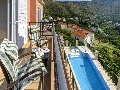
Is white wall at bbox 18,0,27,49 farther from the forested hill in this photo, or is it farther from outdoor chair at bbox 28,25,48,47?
the forested hill

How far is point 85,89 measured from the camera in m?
11.8

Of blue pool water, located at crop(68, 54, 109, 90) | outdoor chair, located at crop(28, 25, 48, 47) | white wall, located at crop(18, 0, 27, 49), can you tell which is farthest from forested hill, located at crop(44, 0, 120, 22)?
outdoor chair, located at crop(28, 25, 48, 47)

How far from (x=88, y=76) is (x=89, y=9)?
257 feet

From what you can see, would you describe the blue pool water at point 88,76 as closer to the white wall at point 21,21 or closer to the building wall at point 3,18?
the white wall at point 21,21

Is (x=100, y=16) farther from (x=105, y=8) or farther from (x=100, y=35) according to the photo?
(x=100, y=35)

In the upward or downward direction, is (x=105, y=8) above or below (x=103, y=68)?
above

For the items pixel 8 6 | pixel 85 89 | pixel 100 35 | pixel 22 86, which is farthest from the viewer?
pixel 100 35

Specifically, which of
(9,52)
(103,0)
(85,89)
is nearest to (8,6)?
(9,52)

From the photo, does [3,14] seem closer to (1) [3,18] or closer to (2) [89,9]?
(1) [3,18]

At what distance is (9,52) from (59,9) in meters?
66.4

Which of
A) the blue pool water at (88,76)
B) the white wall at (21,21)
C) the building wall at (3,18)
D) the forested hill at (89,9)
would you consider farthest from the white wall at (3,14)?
the forested hill at (89,9)

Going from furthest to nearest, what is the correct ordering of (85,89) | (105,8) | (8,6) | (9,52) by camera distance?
(105,8)
(85,89)
(8,6)
(9,52)

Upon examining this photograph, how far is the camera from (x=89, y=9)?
89.9 metres

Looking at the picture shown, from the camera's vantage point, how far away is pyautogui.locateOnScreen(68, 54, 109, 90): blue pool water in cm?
1196
